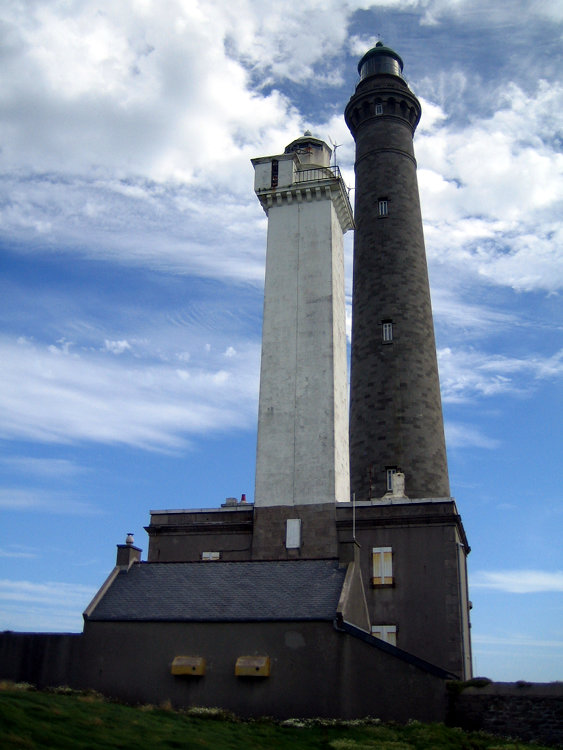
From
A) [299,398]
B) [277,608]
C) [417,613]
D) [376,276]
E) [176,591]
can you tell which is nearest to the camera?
[277,608]

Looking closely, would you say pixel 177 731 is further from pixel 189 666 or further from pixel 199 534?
pixel 199 534

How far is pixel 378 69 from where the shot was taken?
143 ft

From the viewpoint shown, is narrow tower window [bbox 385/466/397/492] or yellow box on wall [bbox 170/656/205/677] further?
narrow tower window [bbox 385/466/397/492]

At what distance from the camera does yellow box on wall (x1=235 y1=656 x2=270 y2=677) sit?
21.5m

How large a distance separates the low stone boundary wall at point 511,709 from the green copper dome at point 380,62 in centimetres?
3396

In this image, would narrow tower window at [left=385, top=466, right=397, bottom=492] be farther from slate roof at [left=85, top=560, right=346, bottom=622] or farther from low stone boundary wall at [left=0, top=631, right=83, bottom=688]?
low stone boundary wall at [left=0, top=631, right=83, bottom=688]

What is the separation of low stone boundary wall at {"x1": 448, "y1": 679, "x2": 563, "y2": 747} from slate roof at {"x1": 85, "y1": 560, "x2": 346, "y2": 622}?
13.9 ft

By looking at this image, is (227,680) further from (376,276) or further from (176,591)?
(376,276)

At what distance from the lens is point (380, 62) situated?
1724 inches

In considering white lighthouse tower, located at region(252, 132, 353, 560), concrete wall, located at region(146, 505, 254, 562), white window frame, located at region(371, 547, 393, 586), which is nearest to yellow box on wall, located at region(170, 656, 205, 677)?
white window frame, located at region(371, 547, 393, 586)

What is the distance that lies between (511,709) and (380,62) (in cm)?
3568

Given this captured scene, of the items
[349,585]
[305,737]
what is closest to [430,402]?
[349,585]

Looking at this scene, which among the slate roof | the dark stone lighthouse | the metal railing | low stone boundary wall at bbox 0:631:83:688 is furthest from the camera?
the metal railing

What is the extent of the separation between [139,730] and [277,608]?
22.3 ft
